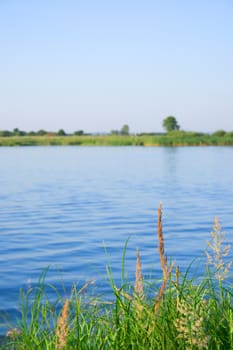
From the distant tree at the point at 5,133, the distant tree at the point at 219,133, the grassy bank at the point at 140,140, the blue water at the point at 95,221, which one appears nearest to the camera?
the blue water at the point at 95,221

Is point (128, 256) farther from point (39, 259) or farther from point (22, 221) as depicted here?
point (22, 221)

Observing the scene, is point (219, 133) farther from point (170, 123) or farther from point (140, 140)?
point (170, 123)

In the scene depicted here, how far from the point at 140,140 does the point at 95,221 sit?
70.7m

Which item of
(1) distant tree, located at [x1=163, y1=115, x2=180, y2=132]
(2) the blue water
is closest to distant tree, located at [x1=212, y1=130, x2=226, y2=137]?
(1) distant tree, located at [x1=163, y1=115, x2=180, y2=132]

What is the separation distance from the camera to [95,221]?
17.9 metres

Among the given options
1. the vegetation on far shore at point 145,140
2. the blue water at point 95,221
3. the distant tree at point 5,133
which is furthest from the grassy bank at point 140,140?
the blue water at point 95,221

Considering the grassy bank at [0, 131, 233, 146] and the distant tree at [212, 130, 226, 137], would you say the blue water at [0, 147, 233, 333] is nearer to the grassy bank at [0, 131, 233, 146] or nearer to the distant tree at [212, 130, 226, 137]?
the grassy bank at [0, 131, 233, 146]

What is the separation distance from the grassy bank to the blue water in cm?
4546

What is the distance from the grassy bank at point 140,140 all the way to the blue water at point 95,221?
45461 millimetres

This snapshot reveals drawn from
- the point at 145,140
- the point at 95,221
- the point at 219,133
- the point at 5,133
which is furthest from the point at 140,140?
the point at 95,221

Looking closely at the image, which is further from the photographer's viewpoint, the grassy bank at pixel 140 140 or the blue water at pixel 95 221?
the grassy bank at pixel 140 140

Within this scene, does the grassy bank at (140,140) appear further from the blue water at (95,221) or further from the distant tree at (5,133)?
the blue water at (95,221)

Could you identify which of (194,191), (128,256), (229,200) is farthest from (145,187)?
(128,256)

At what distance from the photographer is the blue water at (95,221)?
11.3m
